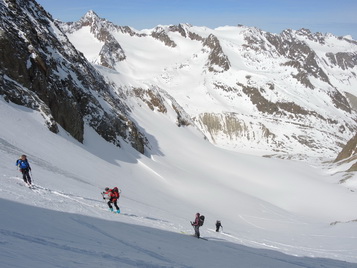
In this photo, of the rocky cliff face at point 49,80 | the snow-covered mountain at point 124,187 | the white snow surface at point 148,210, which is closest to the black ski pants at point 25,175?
the snow-covered mountain at point 124,187

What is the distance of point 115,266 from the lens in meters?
8.41

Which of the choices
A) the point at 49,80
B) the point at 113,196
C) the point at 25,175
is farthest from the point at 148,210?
the point at 49,80

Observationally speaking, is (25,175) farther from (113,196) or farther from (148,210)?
(148,210)

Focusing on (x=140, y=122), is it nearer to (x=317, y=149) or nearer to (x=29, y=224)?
(x=29, y=224)

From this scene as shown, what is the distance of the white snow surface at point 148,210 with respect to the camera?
963 centimetres

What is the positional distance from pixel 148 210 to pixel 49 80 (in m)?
21.0

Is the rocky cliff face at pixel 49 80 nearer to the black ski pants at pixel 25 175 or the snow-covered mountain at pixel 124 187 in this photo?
the snow-covered mountain at pixel 124 187

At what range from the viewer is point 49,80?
35.9 metres

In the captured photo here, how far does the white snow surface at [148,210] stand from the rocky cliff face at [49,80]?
5.99ft

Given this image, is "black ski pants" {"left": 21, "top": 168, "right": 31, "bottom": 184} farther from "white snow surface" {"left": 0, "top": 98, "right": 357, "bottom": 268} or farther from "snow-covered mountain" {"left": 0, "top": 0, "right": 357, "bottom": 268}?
"white snow surface" {"left": 0, "top": 98, "right": 357, "bottom": 268}

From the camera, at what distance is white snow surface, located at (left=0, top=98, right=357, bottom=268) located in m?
9.63

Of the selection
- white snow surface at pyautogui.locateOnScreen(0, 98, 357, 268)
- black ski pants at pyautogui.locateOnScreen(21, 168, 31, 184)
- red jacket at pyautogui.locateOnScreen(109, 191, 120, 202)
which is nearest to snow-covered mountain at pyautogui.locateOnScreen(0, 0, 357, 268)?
white snow surface at pyautogui.locateOnScreen(0, 98, 357, 268)

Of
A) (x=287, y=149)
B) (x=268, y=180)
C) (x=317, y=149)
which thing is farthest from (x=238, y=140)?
(x=268, y=180)

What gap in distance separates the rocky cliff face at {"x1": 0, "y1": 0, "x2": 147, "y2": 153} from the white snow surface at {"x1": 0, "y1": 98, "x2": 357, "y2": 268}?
5.99 feet
